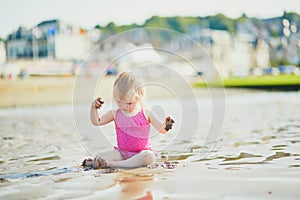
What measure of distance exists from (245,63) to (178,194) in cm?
7158

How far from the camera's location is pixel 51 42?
68.4 m

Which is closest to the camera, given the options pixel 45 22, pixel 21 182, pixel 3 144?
pixel 21 182

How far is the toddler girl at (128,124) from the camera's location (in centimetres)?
341

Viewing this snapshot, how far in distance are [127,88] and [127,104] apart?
0.14 metres

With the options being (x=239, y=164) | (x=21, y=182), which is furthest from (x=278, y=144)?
(x=21, y=182)

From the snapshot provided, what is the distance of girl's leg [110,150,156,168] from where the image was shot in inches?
134

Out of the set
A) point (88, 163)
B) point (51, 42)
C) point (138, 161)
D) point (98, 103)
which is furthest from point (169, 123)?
point (51, 42)

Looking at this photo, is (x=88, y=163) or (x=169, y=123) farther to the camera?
(x=88, y=163)

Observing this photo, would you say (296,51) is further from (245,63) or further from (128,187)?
(128,187)

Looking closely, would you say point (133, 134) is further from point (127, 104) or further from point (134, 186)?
point (134, 186)

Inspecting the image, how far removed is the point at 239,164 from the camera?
11.2 feet

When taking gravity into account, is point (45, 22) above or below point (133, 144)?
above

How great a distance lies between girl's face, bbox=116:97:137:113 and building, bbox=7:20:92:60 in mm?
65330

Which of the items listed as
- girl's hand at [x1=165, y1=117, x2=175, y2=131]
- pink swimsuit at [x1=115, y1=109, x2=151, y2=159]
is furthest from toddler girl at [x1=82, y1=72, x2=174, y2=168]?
girl's hand at [x1=165, y1=117, x2=175, y2=131]
